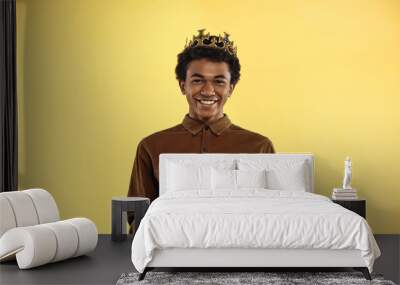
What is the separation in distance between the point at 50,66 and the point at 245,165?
2483mm

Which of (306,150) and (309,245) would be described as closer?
(309,245)

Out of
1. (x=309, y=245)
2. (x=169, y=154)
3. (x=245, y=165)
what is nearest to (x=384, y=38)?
(x=245, y=165)

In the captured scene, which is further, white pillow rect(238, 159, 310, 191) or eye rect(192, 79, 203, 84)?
eye rect(192, 79, 203, 84)

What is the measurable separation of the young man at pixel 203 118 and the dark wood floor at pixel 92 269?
47.7 inches

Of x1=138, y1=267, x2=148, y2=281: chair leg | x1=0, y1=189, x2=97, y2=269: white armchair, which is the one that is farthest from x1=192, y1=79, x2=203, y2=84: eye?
x1=138, y1=267, x2=148, y2=281: chair leg

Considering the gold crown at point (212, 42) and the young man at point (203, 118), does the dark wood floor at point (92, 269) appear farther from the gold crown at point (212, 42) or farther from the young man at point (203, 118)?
the gold crown at point (212, 42)

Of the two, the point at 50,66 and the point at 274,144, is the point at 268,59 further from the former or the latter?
the point at 50,66

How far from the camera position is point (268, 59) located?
7.77 metres

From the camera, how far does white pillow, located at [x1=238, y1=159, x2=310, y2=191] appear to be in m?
7.05

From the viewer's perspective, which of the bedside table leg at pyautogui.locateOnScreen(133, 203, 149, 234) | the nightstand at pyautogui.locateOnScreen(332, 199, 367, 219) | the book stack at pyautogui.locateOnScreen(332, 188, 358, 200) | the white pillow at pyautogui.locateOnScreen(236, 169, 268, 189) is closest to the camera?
the white pillow at pyautogui.locateOnScreen(236, 169, 268, 189)

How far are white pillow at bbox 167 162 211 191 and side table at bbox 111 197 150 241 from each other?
0.34m

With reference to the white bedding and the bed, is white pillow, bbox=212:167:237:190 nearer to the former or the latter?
the bed

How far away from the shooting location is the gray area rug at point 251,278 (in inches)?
204

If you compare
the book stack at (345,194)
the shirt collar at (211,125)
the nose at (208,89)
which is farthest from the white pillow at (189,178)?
the book stack at (345,194)
